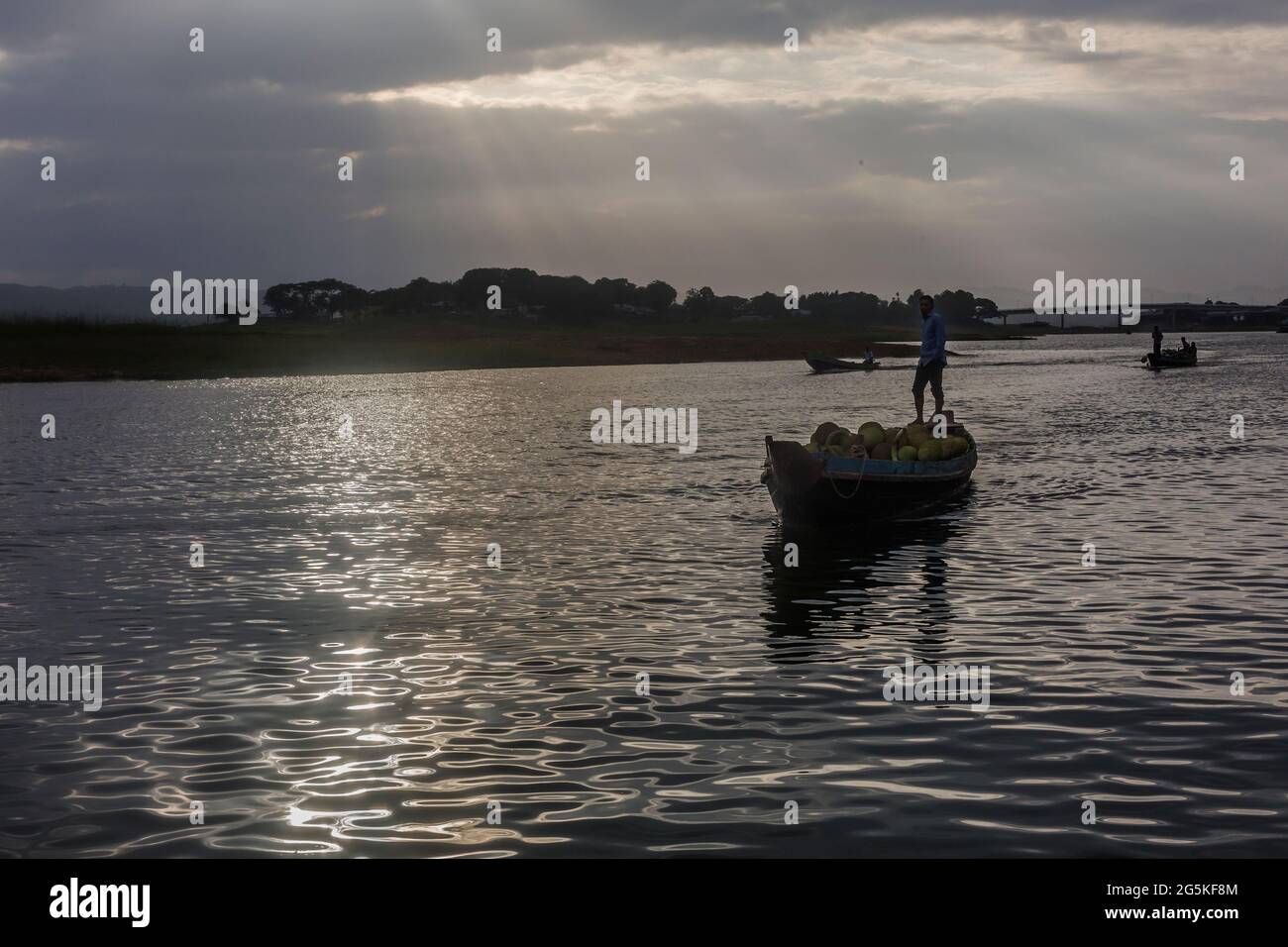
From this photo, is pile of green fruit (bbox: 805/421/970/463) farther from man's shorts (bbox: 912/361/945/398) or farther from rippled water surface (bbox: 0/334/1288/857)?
man's shorts (bbox: 912/361/945/398)

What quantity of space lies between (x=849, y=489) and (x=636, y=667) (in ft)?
36.3

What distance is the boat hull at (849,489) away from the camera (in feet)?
73.5

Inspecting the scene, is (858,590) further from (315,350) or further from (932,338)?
(315,350)

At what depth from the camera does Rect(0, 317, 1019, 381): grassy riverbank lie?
9819 cm

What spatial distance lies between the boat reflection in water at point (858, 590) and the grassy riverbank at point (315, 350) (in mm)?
85680

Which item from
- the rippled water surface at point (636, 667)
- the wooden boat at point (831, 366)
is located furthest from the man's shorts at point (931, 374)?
the wooden boat at point (831, 366)

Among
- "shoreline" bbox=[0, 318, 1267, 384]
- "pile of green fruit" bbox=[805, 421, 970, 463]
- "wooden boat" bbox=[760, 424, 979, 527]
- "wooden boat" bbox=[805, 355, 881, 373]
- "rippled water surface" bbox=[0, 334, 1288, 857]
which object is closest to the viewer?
"rippled water surface" bbox=[0, 334, 1288, 857]

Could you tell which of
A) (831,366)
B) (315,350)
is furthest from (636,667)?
(315,350)

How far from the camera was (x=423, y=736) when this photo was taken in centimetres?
1037

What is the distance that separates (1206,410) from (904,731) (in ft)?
164

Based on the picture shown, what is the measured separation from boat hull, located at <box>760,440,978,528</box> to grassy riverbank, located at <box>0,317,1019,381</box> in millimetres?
84054

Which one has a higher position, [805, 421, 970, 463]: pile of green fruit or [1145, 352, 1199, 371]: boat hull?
[1145, 352, 1199, 371]: boat hull

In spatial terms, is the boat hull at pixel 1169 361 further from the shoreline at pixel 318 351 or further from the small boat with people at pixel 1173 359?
the shoreline at pixel 318 351

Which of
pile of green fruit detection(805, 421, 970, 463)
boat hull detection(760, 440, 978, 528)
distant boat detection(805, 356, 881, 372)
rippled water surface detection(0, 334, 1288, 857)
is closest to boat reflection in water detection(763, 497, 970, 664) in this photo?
rippled water surface detection(0, 334, 1288, 857)
